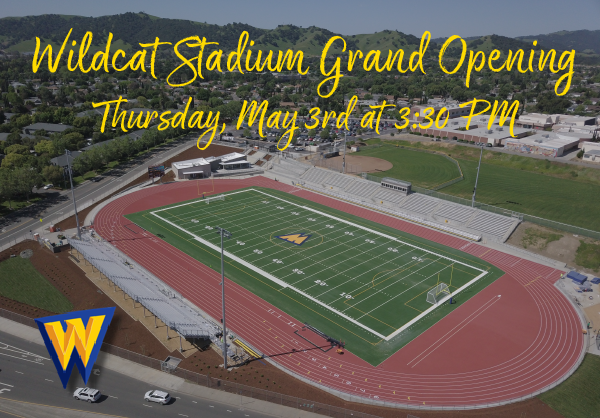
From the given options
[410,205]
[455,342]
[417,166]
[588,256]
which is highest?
[417,166]

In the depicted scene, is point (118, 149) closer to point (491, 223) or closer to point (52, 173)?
point (52, 173)

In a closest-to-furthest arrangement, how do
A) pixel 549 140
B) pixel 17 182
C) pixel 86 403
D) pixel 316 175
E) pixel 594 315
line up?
pixel 86 403
pixel 594 315
pixel 17 182
pixel 316 175
pixel 549 140

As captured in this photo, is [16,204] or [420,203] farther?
[420,203]

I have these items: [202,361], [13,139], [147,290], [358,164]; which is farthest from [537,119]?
[13,139]

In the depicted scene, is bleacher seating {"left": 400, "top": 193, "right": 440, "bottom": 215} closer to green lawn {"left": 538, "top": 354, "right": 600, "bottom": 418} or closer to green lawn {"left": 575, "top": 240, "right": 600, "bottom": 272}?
green lawn {"left": 575, "top": 240, "right": 600, "bottom": 272}

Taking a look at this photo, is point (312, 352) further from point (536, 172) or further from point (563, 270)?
point (536, 172)

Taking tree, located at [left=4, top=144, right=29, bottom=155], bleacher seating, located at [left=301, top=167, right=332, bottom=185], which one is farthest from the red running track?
tree, located at [left=4, top=144, right=29, bottom=155]

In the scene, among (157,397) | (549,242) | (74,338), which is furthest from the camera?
(549,242)
